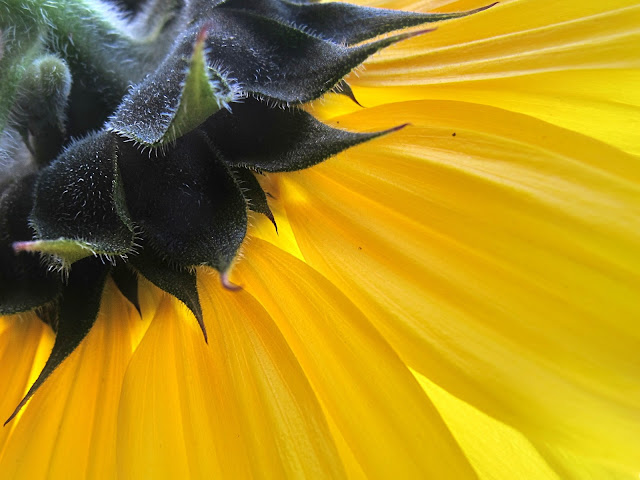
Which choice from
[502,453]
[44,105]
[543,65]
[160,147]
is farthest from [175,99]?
[502,453]

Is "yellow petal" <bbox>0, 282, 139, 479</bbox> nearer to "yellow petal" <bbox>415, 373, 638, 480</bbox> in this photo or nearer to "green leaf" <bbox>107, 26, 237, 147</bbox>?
"green leaf" <bbox>107, 26, 237, 147</bbox>

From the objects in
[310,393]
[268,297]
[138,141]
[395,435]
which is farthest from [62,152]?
[395,435]

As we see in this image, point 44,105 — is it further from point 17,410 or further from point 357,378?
point 357,378

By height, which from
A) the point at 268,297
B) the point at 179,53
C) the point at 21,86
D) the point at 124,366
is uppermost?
the point at 179,53

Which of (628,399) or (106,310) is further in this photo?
(106,310)

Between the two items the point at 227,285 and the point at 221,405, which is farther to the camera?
the point at 221,405

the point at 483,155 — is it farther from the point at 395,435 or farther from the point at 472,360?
the point at 395,435
